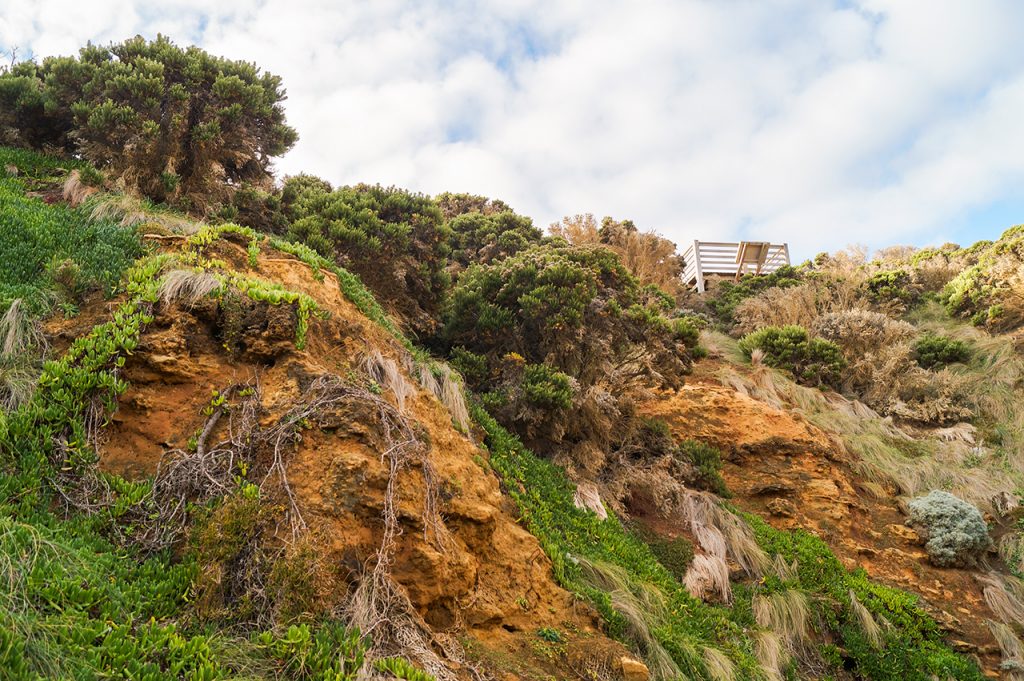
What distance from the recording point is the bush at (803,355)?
41.5 ft

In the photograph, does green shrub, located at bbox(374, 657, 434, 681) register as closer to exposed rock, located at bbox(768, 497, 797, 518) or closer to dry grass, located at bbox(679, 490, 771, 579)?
dry grass, located at bbox(679, 490, 771, 579)

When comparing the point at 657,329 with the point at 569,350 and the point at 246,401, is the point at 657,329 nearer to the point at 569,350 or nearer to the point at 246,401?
the point at 569,350

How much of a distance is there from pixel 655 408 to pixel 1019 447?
592 cm

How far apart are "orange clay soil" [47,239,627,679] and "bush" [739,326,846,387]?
30.1 feet

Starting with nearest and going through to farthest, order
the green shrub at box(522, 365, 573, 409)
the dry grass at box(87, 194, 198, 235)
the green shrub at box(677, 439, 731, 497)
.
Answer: the dry grass at box(87, 194, 198, 235), the green shrub at box(522, 365, 573, 409), the green shrub at box(677, 439, 731, 497)

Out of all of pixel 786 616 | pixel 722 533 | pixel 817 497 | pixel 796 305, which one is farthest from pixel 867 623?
pixel 796 305

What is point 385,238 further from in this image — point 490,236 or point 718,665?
point 718,665

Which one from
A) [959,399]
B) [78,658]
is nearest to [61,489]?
[78,658]

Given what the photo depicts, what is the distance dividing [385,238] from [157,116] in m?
3.33

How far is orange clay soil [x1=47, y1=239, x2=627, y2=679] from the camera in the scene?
4145mm

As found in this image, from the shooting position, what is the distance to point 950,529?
8.36 metres

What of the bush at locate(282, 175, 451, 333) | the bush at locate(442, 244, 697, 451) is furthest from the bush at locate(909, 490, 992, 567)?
the bush at locate(282, 175, 451, 333)

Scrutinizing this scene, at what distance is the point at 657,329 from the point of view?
31.4ft

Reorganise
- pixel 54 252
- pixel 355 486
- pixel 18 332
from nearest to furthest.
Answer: pixel 355 486 < pixel 18 332 < pixel 54 252
